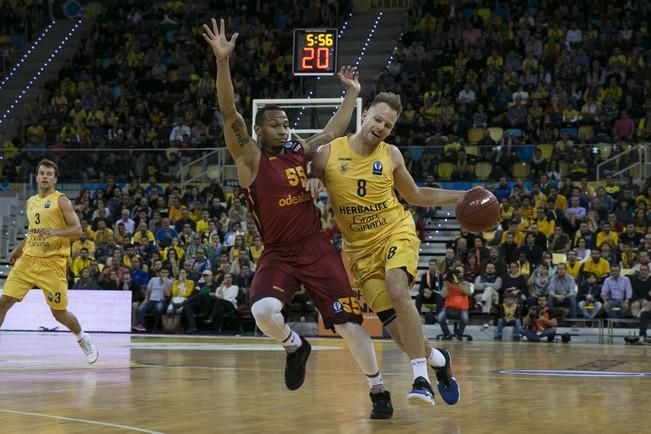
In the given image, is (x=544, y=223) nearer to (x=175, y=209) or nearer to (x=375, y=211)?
(x=175, y=209)

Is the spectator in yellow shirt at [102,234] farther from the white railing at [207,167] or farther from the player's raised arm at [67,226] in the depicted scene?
the player's raised arm at [67,226]

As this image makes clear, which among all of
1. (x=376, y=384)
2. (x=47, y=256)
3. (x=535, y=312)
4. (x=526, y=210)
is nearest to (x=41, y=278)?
(x=47, y=256)

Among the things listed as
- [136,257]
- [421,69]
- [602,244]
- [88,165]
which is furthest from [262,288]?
[421,69]

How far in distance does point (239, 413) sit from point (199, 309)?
13.2 m

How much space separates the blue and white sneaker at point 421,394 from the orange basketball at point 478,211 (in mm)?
1078

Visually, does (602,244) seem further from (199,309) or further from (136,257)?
(136,257)

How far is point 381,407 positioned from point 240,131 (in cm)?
186

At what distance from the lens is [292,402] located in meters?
7.09

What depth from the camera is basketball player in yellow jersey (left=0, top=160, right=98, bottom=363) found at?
10391 mm

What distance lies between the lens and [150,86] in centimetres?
2880

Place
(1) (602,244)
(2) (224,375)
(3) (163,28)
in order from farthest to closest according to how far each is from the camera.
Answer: (3) (163,28)
(1) (602,244)
(2) (224,375)

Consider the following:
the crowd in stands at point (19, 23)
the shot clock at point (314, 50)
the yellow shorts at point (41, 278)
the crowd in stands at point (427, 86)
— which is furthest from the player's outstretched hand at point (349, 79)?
the crowd in stands at point (19, 23)

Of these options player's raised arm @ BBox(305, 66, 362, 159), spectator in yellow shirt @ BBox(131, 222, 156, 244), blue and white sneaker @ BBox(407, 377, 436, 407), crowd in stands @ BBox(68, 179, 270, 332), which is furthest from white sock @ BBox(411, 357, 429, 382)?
spectator in yellow shirt @ BBox(131, 222, 156, 244)

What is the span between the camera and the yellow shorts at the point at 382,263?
21.7ft
